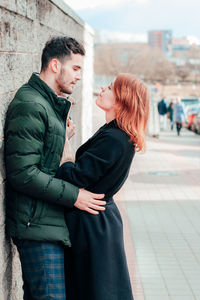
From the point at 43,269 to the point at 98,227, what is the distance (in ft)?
1.26

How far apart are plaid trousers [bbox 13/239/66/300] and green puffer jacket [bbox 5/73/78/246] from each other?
0.06m

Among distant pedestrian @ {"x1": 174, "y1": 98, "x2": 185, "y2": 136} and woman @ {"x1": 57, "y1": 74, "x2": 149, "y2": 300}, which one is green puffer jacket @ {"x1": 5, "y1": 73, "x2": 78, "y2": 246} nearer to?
woman @ {"x1": 57, "y1": 74, "x2": 149, "y2": 300}

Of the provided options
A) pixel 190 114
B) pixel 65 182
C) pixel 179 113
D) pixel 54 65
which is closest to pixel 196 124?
pixel 190 114

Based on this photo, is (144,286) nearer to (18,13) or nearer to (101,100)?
(101,100)

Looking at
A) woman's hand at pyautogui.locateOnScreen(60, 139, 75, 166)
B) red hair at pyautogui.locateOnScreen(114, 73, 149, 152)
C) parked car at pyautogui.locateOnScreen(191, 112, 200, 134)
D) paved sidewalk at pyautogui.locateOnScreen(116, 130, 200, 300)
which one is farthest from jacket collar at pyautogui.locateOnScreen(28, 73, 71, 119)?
parked car at pyautogui.locateOnScreen(191, 112, 200, 134)

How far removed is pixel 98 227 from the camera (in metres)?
2.76

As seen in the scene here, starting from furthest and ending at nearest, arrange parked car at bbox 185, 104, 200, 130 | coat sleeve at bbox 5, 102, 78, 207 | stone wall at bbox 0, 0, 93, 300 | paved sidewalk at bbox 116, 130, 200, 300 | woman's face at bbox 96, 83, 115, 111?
parked car at bbox 185, 104, 200, 130, paved sidewalk at bbox 116, 130, 200, 300, woman's face at bbox 96, 83, 115, 111, stone wall at bbox 0, 0, 93, 300, coat sleeve at bbox 5, 102, 78, 207

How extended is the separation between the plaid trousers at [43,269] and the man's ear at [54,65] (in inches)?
36.1

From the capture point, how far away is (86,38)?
25.9ft

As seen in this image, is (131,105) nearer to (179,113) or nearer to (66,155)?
(66,155)

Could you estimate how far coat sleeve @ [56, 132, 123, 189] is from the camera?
2.65 meters

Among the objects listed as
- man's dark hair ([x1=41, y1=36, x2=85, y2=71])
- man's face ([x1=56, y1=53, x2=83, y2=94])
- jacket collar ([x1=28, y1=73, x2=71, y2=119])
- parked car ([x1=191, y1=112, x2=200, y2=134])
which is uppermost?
man's dark hair ([x1=41, y1=36, x2=85, y2=71])

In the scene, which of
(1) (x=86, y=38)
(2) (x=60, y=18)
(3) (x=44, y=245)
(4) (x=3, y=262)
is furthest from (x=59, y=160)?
(1) (x=86, y=38)

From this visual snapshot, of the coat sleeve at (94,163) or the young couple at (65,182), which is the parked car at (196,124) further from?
the coat sleeve at (94,163)
